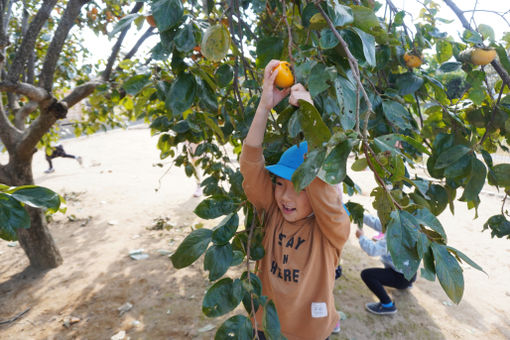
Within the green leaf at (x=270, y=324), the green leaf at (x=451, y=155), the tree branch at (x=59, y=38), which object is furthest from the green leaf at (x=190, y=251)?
the tree branch at (x=59, y=38)

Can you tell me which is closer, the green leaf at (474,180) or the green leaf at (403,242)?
the green leaf at (403,242)

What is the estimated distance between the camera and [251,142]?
3.75ft

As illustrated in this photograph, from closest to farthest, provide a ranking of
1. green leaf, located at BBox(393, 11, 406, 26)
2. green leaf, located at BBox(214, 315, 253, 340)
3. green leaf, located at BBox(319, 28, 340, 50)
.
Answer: green leaf, located at BBox(319, 28, 340, 50)
green leaf, located at BBox(214, 315, 253, 340)
green leaf, located at BBox(393, 11, 406, 26)

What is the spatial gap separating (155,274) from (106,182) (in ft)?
13.6

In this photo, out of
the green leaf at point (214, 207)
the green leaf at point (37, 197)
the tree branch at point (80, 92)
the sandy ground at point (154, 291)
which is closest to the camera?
the green leaf at point (37, 197)

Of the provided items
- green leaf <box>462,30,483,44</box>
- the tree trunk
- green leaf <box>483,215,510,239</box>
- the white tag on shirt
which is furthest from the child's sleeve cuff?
the tree trunk

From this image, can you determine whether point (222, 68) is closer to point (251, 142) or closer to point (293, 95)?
point (251, 142)

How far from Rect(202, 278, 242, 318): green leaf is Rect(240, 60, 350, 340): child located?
46 cm

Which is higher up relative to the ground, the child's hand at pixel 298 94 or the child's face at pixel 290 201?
the child's hand at pixel 298 94

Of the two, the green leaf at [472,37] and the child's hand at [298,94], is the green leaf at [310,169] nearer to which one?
the child's hand at [298,94]

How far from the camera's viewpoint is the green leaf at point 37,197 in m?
0.89

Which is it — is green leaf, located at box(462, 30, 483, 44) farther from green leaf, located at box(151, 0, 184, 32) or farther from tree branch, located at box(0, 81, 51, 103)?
tree branch, located at box(0, 81, 51, 103)

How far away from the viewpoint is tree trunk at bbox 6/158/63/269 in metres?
2.96

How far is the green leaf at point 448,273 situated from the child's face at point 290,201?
666mm
